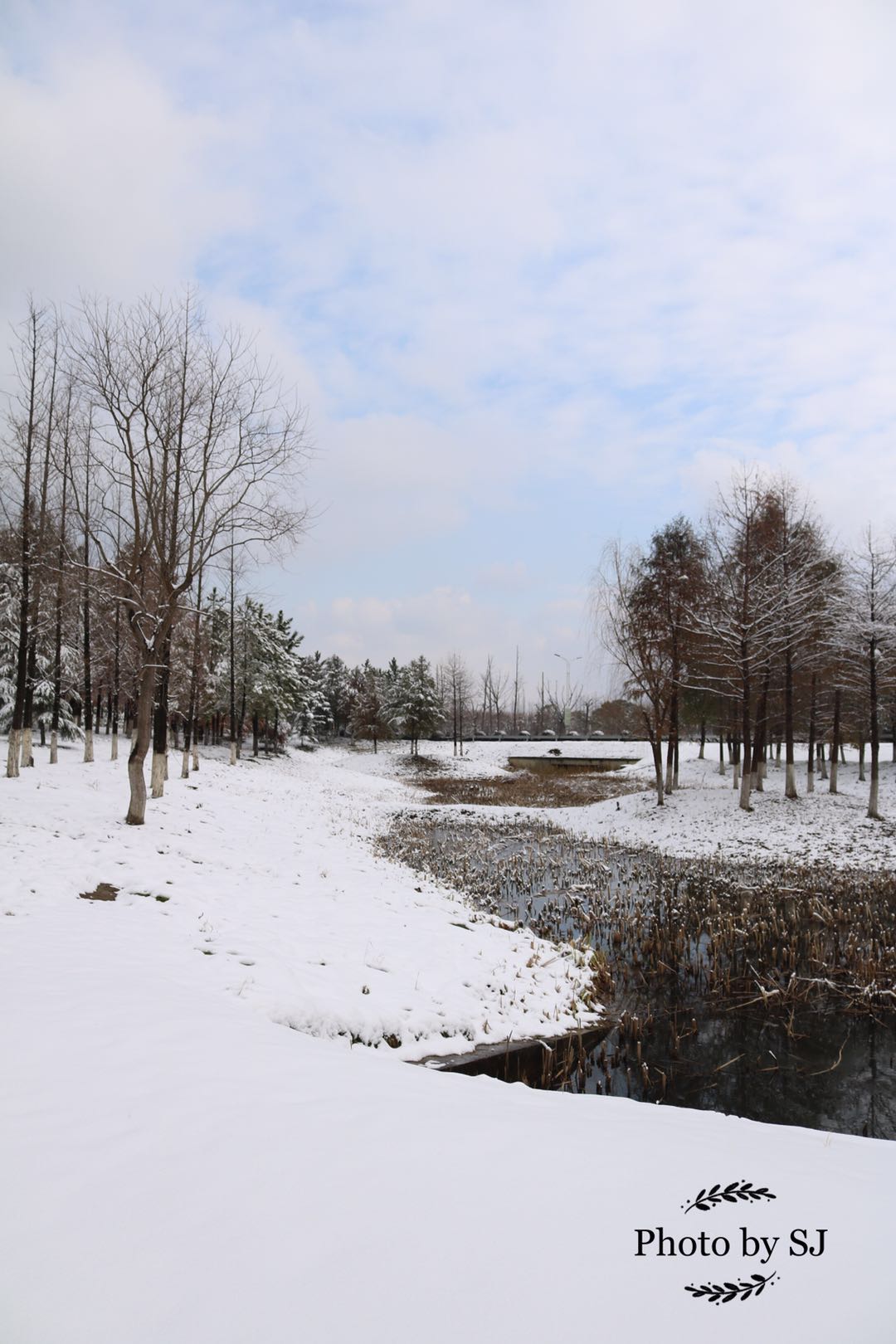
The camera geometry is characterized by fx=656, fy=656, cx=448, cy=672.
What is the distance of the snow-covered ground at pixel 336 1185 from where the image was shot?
2.44 metres

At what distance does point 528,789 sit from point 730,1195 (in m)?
32.5

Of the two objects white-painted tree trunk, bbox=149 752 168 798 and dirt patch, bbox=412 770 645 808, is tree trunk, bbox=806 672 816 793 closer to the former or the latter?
dirt patch, bbox=412 770 645 808

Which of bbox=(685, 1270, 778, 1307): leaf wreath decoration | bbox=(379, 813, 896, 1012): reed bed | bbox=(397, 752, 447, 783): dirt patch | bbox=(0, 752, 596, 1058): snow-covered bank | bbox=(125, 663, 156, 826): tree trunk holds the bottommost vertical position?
bbox=(397, 752, 447, 783): dirt patch

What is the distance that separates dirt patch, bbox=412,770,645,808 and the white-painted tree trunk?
14471 mm

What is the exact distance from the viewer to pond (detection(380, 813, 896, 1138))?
20.3 ft

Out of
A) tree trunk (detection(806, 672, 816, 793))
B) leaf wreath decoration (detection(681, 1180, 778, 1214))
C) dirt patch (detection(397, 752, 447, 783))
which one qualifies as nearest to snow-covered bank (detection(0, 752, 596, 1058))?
leaf wreath decoration (detection(681, 1180, 778, 1214))

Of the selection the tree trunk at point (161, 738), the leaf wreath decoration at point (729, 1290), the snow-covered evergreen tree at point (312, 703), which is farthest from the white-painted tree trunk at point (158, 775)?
the snow-covered evergreen tree at point (312, 703)

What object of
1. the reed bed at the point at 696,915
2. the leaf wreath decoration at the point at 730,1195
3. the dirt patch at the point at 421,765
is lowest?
the dirt patch at the point at 421,765

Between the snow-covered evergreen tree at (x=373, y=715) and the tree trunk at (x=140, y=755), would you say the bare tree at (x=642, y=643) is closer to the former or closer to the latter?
the tree trunk at (x=140, y=755)

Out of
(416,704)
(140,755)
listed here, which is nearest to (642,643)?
(140,755)

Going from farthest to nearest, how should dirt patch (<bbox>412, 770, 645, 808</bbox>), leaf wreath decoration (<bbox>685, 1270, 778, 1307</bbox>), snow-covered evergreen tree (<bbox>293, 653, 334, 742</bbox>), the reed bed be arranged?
snow-covered evergreen tree (<bbox>293, 653, 334, 742</bbox>), dirt patch (<bbox>412, 770, 645, 808</bbox>), the reed bed, leaf wreath decoration (<bbox>685, 1270, 778, 1307</bbox>)

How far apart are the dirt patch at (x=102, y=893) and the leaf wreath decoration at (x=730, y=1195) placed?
8.22m

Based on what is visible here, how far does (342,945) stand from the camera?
8602 mm

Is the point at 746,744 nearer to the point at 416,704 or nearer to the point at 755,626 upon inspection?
the point at 755,626
